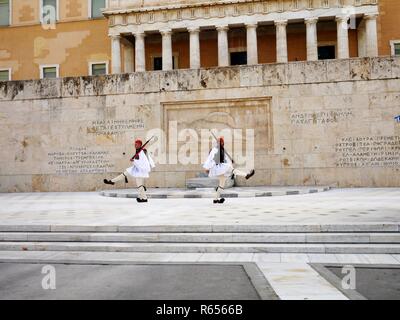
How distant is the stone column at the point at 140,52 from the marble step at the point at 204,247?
3268 cm

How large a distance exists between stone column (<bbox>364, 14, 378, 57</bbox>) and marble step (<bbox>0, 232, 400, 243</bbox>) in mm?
33003

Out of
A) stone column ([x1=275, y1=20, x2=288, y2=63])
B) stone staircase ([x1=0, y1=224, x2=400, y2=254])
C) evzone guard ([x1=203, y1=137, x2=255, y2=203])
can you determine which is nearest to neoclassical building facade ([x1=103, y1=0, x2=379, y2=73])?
stone column ([x1=275, y1=20, x2=288, y2=63])

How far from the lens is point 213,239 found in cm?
748

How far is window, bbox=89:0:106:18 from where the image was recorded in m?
42.5

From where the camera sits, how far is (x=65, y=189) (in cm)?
1950

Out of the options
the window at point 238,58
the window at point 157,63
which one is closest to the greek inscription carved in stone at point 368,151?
the window at point 238,58

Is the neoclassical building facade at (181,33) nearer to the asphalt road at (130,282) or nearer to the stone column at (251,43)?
the stone column at (251,43)

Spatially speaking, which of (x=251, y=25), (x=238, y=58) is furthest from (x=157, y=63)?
(x=251, y=25)

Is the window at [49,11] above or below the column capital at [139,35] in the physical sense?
above

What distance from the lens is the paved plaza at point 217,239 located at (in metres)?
6.16

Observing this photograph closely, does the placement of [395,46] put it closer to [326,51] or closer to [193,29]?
[326,51]
